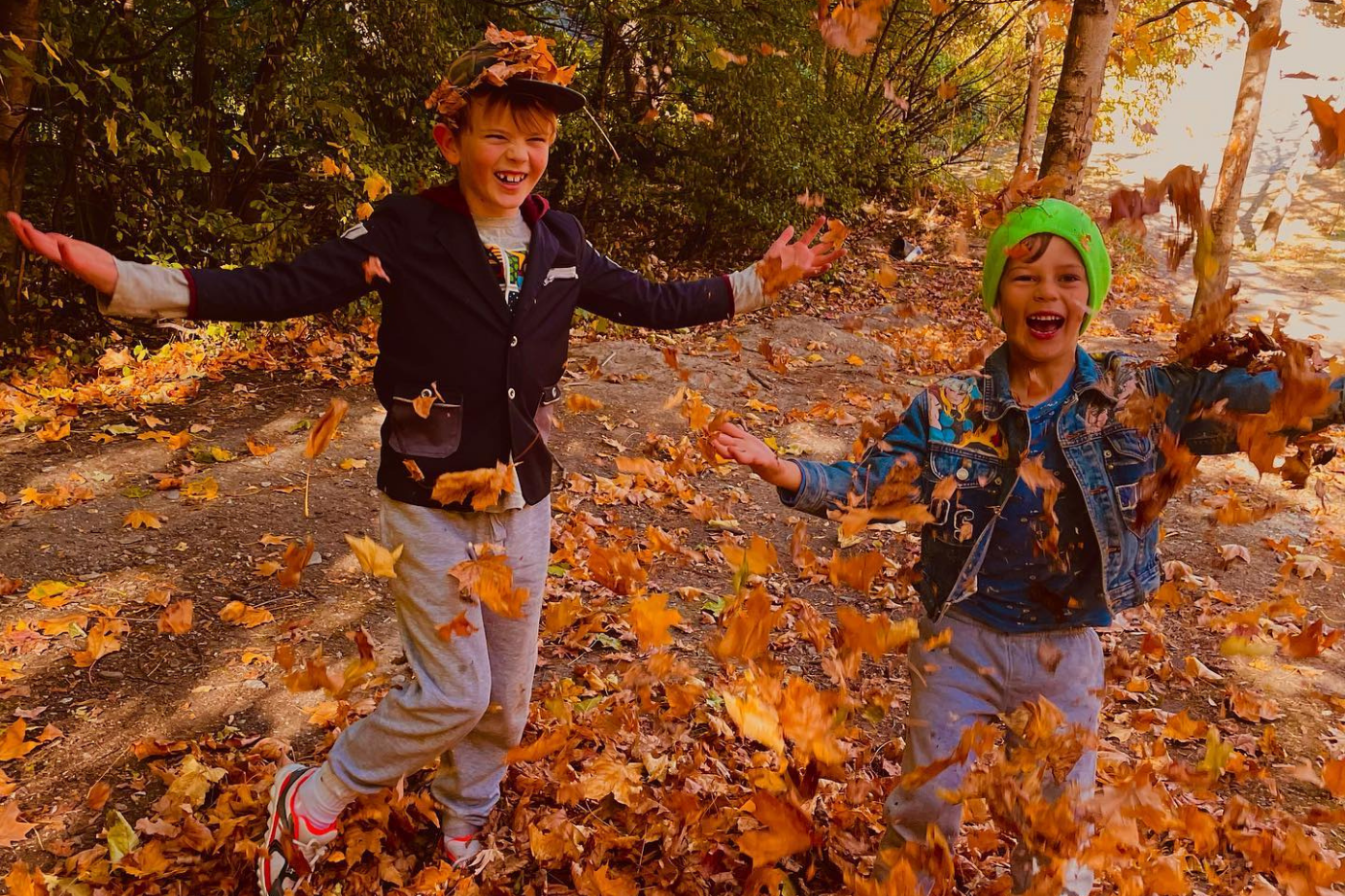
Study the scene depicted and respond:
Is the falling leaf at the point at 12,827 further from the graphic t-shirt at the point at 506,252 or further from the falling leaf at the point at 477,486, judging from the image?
the graphic t-shirt at the point at 506,252

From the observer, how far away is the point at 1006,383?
7.52ft

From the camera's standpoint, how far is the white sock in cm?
243

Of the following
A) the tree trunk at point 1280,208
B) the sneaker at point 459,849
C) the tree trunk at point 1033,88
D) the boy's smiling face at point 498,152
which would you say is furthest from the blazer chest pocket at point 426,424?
the tree trunk at point 1280,208

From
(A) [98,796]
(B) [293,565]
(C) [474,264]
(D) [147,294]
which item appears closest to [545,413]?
(C) [474,264]

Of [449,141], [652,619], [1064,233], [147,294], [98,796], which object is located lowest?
[98,796]

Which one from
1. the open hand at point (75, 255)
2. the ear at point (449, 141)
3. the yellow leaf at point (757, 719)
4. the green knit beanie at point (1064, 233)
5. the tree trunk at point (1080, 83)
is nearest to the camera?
the open hand at point (75, 255)

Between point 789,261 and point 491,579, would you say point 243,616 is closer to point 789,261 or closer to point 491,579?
point 491,579

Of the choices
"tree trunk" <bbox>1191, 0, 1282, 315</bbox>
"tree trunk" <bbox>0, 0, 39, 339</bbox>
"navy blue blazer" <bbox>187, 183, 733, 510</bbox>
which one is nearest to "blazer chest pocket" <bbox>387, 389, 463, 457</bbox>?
"navy blue blazer" <bbox>187, 183, 733, 510</bbox>

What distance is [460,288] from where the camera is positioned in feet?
7.48

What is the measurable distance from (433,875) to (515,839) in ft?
0.92

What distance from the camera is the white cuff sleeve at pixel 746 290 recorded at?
2.78 metres

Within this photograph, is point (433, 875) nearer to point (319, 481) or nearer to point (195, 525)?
point (195, 525)

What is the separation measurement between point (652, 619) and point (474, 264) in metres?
1.90

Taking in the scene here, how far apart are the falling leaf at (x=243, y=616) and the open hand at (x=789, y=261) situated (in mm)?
2498
